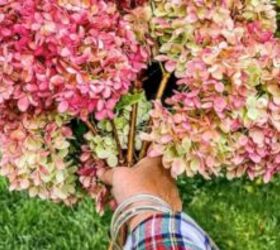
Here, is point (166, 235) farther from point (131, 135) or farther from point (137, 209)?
point (131, 135)

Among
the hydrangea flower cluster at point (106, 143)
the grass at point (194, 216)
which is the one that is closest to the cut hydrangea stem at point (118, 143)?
the hydrangea flower cluster at point (106, 143)

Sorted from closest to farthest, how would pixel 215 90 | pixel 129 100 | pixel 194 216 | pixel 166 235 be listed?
pixel 166 235 → pixel 215 90 → pixel 129 100 → pixel 194 216

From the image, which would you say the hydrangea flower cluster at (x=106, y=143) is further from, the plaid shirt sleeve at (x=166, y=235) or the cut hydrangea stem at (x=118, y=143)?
the plaid shirt sleeve at (x=166, y=235)

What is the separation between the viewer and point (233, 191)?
134 inches

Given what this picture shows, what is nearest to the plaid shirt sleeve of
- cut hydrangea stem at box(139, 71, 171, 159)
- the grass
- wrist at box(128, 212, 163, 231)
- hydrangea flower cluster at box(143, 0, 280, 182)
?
wrist at box(128, 212, 163, 231)

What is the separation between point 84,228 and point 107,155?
1517mm

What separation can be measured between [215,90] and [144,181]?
20 centimetres

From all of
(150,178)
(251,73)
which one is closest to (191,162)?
(150,178)

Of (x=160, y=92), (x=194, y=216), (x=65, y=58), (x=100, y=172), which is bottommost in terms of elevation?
(x=194, y=216)

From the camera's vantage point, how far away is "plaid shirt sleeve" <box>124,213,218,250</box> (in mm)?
1464

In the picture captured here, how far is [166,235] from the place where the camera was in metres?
1.48

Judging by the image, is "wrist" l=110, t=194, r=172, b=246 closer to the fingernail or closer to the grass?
the fingernail

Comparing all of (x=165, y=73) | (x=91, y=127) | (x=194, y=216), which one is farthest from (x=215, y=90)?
(x=194, y=216)

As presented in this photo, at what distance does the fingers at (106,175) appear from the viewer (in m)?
1.71
